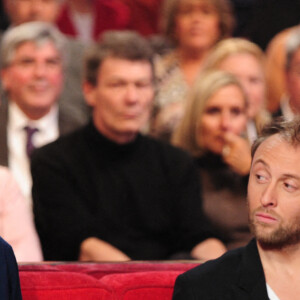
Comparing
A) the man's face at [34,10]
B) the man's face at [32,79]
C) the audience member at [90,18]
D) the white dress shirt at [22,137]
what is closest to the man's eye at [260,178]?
the white dress shirt at [22,137]

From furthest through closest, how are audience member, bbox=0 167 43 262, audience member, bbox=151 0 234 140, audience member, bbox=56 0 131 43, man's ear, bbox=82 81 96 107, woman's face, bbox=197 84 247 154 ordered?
1. audience member, bbox=56 0 131 43
2. audience member, bbox=151 0 234 140
3. woman's face, bbox=197 84 247 154
4. man's ear, bbox=82 81 96 107
5. audience member, bbox=0 167 43 262

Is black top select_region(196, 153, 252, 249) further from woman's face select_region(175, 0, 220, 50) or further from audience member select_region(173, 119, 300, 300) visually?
audience member select_region(173, 119, 300, 300)

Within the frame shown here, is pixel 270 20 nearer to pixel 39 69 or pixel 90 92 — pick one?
pixel 39 69

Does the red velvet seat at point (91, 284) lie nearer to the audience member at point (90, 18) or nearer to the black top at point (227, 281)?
the black top at point (227, 281)

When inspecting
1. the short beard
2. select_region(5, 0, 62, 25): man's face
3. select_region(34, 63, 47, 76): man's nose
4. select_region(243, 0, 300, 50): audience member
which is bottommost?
the short beard

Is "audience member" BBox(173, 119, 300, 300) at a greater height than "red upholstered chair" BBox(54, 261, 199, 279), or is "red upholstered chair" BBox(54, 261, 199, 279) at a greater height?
"audience member" BBox(173, 119, 300, 300)

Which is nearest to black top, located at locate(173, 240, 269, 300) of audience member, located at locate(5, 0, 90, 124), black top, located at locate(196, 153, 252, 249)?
black top, located at locate(196, 153, 252, 249)

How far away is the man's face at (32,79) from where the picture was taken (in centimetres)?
339

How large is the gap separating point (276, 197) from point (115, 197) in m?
1.12

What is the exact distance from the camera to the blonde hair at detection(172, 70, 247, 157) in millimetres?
3209

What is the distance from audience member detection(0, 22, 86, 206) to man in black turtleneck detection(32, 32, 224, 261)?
40 cm

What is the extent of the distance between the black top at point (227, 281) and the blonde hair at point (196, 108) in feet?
4.68

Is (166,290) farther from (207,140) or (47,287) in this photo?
(207,140)

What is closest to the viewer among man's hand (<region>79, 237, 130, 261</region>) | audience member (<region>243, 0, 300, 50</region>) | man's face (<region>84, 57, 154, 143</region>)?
man's hand (<region>79, 237, 130, 261</region>)
